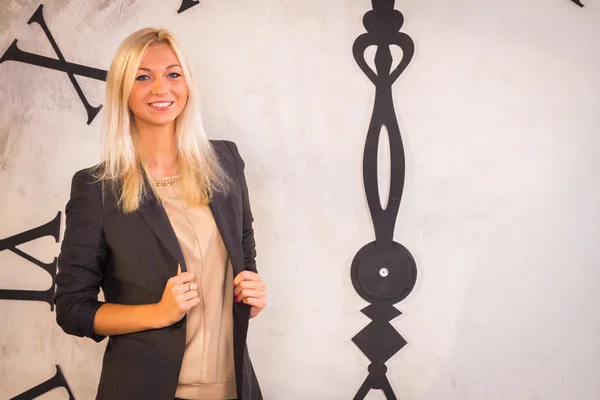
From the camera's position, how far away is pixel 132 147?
1.60 m

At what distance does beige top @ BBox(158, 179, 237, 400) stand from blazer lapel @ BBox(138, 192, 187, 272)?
0.14 feet

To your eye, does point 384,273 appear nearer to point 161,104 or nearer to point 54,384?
point 161,104

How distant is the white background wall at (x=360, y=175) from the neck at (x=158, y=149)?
1.43 ft

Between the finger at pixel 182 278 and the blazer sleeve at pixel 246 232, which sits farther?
the blazer sleeve at pixel 246 232

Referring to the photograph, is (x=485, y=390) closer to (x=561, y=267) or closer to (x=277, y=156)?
(x=561, y=267)

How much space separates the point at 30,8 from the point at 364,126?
110 centimetres

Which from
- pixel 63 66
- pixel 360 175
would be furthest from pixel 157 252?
pixel 63 66

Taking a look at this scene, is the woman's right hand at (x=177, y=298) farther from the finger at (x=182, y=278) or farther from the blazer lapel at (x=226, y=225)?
the blazer lapel at (x=226, y=225)

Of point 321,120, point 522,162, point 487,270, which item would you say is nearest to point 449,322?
point 487,270

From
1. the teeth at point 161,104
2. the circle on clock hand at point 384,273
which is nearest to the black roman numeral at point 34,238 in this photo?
the teeth at point 161,104

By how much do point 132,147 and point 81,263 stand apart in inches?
11.9

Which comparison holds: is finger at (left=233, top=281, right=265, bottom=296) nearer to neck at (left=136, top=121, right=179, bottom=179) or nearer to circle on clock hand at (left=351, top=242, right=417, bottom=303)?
neck at (left=136, top=121, right=179, bottom=179)

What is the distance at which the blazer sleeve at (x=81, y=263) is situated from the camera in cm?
146

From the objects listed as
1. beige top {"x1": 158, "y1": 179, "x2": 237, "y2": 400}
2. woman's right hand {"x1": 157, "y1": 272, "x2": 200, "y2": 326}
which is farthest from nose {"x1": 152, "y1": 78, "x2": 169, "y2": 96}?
woman's right hand {"x1": 157, "y1": 272, "x2": 200, "y2": 326}
